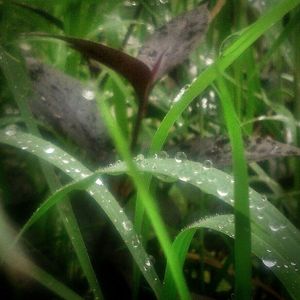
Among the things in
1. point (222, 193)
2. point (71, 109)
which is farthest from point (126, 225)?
point (71, 109)

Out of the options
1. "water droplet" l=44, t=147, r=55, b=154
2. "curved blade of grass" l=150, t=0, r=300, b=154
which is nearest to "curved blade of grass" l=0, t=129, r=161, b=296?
"water droplet" l=44, t=147, r=55, b=154

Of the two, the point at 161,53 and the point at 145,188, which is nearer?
the point at 145,188

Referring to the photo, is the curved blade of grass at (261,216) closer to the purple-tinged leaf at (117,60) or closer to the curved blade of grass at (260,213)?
the curved blade of grass at (260,213)

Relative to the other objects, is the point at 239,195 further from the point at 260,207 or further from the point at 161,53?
the point at 161,53

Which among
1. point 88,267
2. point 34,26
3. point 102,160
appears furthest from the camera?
point 34,26

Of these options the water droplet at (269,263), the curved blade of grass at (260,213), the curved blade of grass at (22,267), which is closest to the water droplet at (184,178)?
the curved blade of grass at (260,213)

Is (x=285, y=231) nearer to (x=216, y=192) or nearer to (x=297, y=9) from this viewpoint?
(x=216, y=192)

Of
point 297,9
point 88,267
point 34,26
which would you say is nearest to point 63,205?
point 88,267
